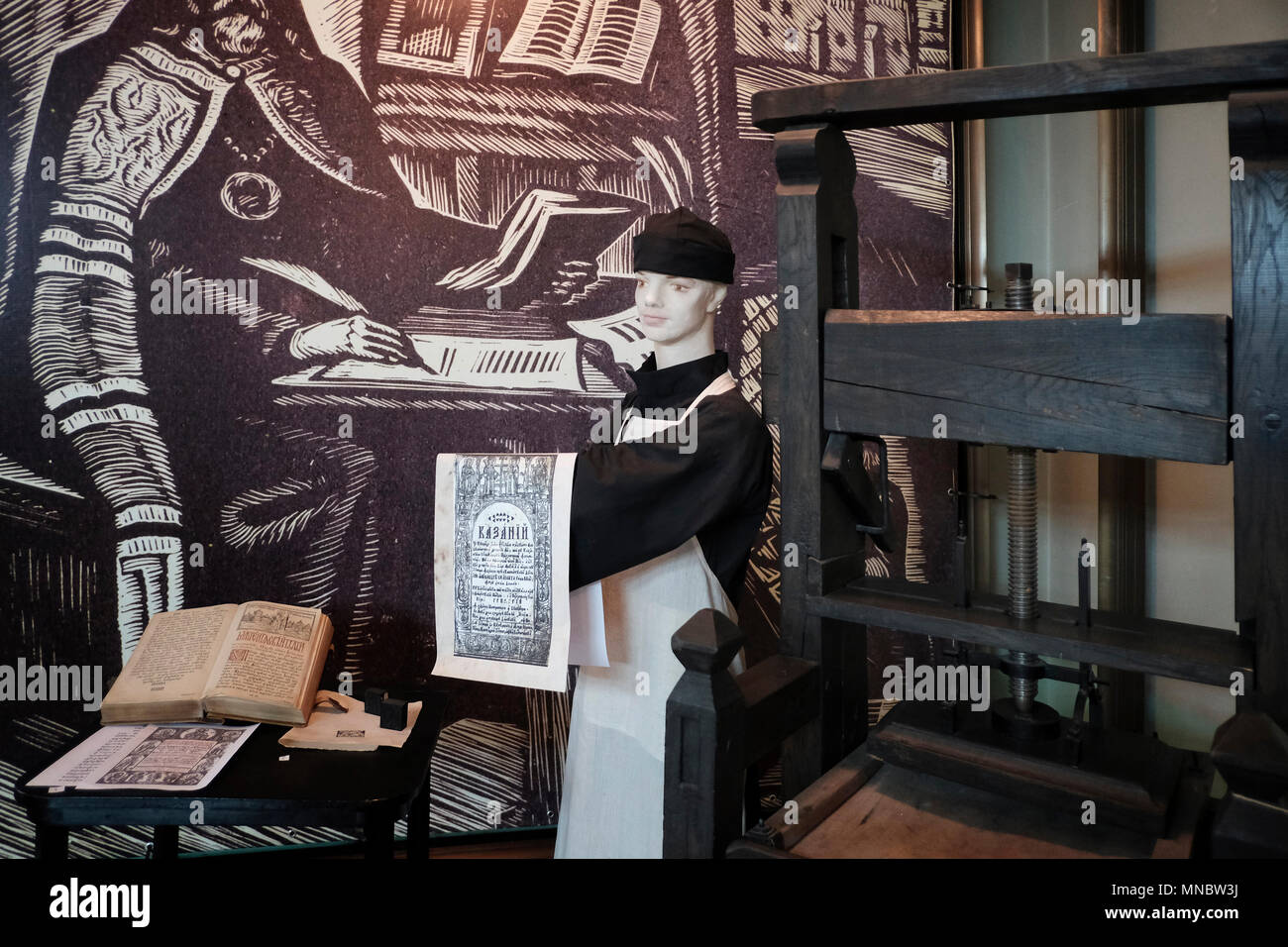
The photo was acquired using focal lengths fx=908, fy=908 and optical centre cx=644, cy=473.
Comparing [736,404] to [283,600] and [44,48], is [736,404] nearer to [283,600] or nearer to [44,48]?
[283,600]

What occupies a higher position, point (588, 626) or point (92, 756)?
point (588, 626)

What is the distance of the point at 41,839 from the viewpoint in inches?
66.4

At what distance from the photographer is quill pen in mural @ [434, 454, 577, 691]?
68.6 inches

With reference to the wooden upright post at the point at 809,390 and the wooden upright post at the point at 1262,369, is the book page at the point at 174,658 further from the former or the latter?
the wooden upright post at the point at 1262,369

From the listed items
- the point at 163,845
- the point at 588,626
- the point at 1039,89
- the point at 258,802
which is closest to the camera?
the point at 1039,89

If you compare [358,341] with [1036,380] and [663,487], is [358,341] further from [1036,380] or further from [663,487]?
[1036,380]

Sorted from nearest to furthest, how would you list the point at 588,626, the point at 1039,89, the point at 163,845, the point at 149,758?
1. the point at 1039,89
2. the point at 149,758
3. the point at 588,626
4. the point at 163,845

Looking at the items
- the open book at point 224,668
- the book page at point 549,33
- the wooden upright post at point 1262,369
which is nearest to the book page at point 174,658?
Result: the open book at point 224,668

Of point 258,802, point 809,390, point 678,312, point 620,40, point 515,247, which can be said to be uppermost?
point 620,40

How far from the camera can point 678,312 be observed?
192 cm

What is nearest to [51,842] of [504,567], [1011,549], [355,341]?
[504,567]

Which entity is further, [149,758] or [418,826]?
[418,826]

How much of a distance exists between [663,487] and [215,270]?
1.63 meters

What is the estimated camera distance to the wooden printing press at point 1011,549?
1.10m
